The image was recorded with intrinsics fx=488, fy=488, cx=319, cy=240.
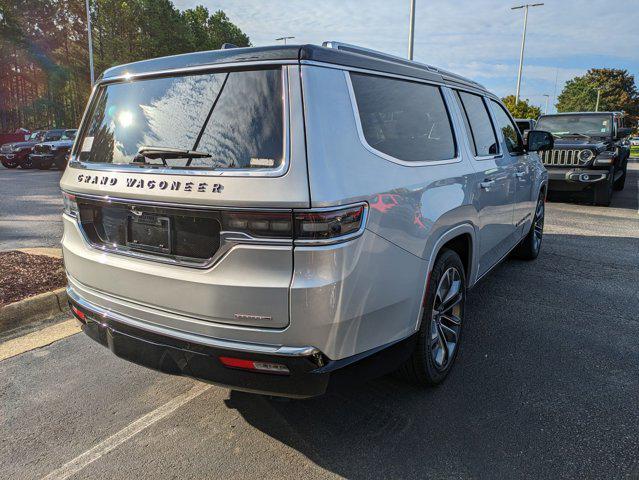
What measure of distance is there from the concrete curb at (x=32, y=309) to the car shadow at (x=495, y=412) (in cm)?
223

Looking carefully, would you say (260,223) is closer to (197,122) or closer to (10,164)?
(197,122)

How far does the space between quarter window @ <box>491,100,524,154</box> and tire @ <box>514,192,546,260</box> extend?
48.0 inches

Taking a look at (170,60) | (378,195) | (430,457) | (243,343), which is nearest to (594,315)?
(430,457)

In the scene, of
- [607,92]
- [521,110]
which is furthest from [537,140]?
[607,92]

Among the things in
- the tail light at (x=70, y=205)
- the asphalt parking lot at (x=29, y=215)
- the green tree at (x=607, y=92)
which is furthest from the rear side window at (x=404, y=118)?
the green tree at (x=607, y=92)

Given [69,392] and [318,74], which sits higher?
[318,74]

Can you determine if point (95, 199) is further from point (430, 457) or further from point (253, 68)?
point (430, 457)

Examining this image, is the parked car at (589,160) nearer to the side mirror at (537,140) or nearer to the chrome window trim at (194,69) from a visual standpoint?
the side mirror at (537,140)

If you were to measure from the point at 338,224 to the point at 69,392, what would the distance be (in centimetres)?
220

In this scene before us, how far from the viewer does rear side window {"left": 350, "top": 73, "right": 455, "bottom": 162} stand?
2.36 m

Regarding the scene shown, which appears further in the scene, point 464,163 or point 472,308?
point 472,308

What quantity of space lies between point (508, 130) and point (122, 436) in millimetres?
4178

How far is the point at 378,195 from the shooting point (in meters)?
2.19

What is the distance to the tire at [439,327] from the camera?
2.75 metres
